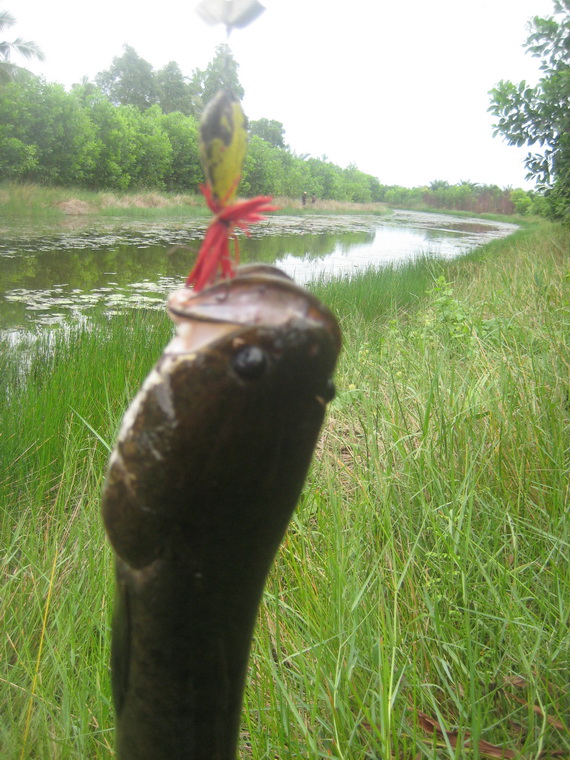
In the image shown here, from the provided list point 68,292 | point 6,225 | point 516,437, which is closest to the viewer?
point 516,437

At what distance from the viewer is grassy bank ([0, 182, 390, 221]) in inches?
595

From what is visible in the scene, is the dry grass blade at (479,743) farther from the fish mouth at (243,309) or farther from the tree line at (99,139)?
the tree line at (99,139)

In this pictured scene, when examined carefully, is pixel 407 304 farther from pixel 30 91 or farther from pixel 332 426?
pixel 30 91

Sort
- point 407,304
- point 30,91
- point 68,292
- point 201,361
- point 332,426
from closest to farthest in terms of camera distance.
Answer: point 201,361 → point 332,426 → point 407,304 → point 68,292 → point 30,91

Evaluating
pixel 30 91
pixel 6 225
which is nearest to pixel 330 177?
pixel 30 91

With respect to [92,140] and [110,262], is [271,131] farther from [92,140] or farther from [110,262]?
[110,262]

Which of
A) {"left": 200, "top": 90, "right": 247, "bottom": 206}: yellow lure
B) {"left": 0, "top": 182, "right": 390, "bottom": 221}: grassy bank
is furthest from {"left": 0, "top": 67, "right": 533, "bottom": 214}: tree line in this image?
{"left": 200, "top": 90, "right": 247, "bottom": 206}: yellow lure

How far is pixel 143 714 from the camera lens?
51 centimetres

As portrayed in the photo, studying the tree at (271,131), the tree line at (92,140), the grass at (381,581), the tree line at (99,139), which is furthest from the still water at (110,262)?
the tree at (271,131)

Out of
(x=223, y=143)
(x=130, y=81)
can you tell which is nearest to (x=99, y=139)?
(x=130, y=81)

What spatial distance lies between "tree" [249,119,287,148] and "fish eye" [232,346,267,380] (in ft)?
105

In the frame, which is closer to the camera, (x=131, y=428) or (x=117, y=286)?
(x=131, y=428)

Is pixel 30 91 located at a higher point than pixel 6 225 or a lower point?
higher

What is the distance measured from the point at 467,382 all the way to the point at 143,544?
226cm
